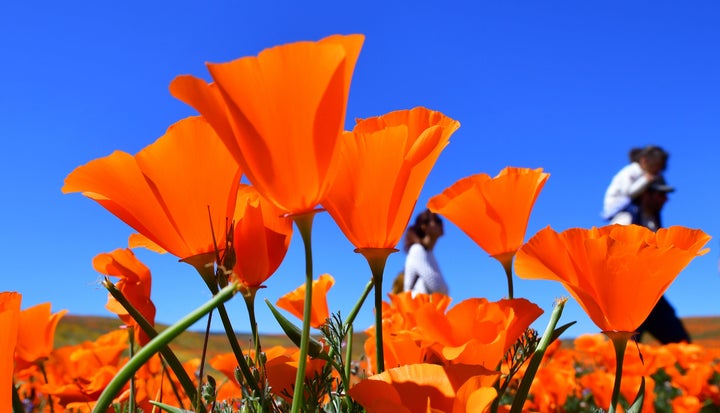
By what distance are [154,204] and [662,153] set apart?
6.39 metres

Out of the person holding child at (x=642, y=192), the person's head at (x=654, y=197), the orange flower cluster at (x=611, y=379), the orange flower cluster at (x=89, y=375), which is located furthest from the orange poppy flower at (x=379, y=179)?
the person's head at (x=654, y=197)

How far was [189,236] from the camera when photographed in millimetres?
683

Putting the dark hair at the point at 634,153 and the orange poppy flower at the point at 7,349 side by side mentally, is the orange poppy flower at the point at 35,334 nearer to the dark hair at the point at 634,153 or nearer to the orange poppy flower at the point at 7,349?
the orange poppy flower at the point at 7,349

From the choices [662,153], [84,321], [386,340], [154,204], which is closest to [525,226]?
[386,340]

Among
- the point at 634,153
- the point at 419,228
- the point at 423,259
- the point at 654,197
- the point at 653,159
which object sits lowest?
the point at 423,259

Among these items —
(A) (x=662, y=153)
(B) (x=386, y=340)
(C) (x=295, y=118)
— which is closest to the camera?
(C) (x=295, y=118)

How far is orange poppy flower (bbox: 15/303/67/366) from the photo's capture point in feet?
4.26

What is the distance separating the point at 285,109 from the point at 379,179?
0.49ft

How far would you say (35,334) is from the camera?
1.34 m

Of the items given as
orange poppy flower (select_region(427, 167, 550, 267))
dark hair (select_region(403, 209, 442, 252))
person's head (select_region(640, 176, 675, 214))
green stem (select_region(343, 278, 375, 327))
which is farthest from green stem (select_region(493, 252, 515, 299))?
dark hair (select_region(403, 209, 442, 252))

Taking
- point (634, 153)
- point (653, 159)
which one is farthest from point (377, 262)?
point (634, 153)

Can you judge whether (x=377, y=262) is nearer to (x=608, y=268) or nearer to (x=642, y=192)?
(x=608, y=268)

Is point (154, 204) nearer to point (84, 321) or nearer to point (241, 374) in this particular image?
point (241, 374)

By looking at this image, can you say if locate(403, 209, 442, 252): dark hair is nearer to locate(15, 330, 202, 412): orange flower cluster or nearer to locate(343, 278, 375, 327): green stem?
locate(15, 330, 202, 412): orange flower cluster
